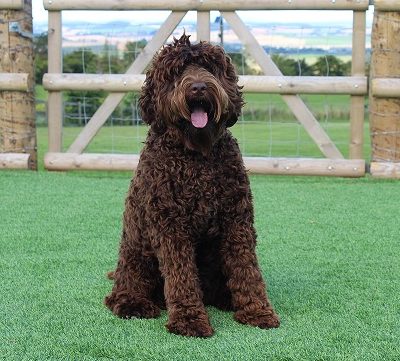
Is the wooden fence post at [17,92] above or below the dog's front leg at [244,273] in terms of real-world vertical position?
above

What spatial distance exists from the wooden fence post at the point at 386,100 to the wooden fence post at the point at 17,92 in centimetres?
386

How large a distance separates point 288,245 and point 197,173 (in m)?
2.10

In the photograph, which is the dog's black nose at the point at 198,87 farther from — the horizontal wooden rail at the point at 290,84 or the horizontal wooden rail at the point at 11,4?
the horizontal wooden rail at the point at 11,4

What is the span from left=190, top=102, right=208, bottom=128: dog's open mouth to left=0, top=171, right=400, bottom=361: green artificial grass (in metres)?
0.97

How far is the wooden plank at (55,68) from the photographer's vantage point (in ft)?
30.2

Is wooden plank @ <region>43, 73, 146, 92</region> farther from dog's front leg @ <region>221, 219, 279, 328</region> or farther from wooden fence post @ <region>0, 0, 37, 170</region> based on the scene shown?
dog's front leg @ <region>221, 219, 279, 328</region>

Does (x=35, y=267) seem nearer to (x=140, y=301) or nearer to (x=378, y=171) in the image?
(x=140, y=301)

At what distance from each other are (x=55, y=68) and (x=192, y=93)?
6.04m

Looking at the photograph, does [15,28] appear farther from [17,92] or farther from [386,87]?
[386,87]

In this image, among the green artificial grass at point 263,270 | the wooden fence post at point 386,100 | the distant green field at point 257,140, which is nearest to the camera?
the green artificial grass at point 263,270

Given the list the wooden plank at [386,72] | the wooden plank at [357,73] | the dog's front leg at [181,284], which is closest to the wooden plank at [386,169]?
the wooden plank at [386,72]

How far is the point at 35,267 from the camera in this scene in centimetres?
502

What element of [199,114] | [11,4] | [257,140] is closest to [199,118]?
[199,114]

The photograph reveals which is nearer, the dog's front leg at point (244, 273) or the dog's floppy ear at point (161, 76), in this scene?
the dog's floppy ear at point (161, 76)
